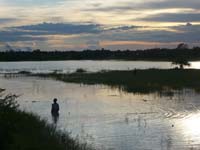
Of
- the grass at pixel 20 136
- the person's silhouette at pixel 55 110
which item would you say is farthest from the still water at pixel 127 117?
the grass at pixel 20 136

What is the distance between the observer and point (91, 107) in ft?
113

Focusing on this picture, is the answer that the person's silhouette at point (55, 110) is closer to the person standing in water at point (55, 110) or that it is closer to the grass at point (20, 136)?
the person standing in water at point (55, 110)

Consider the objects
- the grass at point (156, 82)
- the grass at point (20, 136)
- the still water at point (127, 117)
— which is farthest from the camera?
the grass at point (156, 82)

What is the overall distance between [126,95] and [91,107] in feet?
28.6

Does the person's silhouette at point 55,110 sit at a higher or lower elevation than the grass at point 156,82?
higher

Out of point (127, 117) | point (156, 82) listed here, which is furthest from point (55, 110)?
point (156, 82)

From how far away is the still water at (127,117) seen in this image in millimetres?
20906

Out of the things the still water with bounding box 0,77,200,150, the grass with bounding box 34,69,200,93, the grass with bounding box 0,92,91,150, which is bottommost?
the grass with bounding box 34,69,200,93

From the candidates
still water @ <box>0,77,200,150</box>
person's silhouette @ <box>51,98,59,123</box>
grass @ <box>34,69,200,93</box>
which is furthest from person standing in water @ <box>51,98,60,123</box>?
grass @ <box>34,69,200,93</box>

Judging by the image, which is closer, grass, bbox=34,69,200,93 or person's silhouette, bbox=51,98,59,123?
person's silhouette, bbox=51,98,59,123

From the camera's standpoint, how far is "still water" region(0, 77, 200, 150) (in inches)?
823

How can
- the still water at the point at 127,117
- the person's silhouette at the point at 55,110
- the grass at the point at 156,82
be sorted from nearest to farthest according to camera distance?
the still water at the point at 127,117, the person's silhouette at the point at 55,110, the grass at the point at 156,82

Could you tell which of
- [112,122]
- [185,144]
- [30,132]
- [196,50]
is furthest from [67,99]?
[196,50]

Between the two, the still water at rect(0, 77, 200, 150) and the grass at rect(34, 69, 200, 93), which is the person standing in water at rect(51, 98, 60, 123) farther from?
the grass at rect(34, 69, 200, 93)
